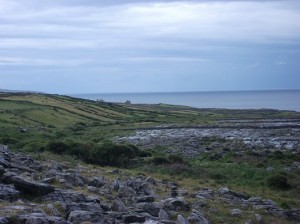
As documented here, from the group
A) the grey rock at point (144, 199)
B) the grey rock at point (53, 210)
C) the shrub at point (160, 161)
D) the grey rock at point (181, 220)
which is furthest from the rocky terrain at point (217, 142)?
the grey rock at point (53, 210)

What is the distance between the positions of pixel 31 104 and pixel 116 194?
9992 cm

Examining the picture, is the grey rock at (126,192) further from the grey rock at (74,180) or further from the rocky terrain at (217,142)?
the rocky terrain at (217,142)

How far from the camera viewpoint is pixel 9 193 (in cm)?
1925

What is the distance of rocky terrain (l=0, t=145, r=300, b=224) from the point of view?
56.8 ft

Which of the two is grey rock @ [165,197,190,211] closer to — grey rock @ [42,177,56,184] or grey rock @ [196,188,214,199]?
grey rock @ [196,188,214,199]

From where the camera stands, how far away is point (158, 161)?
4738cm

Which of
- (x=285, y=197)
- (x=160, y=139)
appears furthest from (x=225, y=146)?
(x=285, y=197)

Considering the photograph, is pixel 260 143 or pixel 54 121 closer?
pixel 260 143

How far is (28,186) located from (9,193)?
3.94 ft

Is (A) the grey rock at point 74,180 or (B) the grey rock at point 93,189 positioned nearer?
(B) the grey rock at point 93,189

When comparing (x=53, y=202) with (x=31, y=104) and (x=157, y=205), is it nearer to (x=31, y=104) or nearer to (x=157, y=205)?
(x=157, y=205)

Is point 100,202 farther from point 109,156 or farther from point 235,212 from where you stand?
point 109,156

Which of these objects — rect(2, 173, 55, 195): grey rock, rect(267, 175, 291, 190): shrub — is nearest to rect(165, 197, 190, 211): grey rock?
rect(2, 173, 55, 195): grey rock

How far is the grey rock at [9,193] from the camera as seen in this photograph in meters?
19.0
